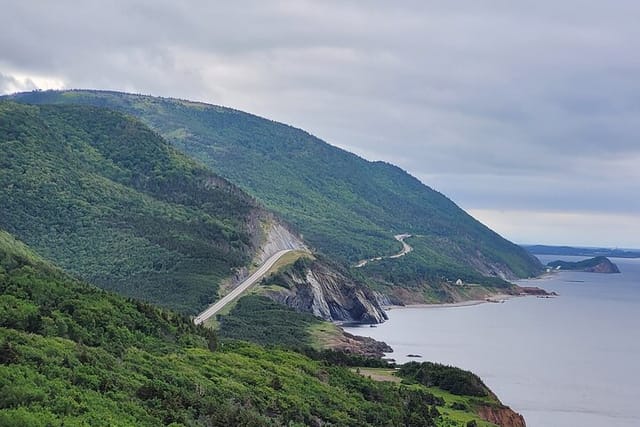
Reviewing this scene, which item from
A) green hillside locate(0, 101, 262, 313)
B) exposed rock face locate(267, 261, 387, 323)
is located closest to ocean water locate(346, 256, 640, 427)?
exposed rock face locate(267, 261, 387, 323)

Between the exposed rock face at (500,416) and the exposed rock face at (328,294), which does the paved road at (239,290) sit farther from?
the exposed rock face at (500,416)

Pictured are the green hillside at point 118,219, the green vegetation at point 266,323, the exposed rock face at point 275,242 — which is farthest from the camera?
the exposed rock face at point 275,242

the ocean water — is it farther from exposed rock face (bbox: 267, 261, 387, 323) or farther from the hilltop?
the hilltop

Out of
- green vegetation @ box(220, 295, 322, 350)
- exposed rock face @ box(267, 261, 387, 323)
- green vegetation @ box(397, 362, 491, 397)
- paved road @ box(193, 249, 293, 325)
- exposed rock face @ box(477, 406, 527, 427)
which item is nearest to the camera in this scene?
exposed rock face @ box(477, 406, 527, 427)

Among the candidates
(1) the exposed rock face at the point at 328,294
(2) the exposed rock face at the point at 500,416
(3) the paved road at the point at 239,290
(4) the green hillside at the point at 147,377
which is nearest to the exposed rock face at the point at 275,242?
(3) the paved road at the point at 239,290

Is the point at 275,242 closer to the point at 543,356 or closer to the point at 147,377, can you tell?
the point at 543,356

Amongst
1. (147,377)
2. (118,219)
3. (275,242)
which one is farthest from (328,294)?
(147,377)

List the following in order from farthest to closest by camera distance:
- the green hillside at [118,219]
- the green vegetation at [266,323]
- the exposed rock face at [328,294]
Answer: the exposed rock face at [328,294], the green hillside at [118,219], the green vegetation at [266,323]
